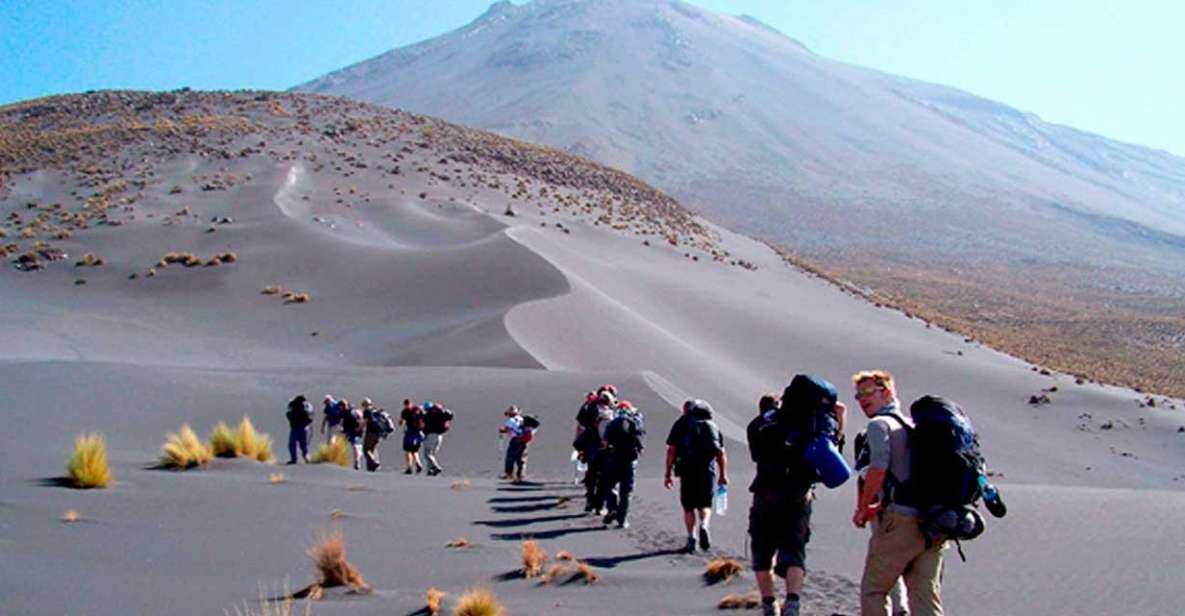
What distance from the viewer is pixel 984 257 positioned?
113000 millimetres

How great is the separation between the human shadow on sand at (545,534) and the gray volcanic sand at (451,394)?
0.08m

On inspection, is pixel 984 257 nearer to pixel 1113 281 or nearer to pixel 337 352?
pixel 1113 281

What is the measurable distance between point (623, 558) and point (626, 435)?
1.83 metres

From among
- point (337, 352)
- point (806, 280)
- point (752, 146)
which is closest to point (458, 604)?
point (337, 352)

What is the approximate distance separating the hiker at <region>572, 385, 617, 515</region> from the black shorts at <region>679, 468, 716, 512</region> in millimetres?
2376

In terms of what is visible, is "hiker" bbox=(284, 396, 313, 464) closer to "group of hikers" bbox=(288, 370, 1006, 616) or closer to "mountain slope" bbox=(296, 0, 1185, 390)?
"group of hikers" bbox=(288, 370, 1006, 616)

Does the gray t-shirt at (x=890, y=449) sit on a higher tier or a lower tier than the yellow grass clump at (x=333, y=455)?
higher

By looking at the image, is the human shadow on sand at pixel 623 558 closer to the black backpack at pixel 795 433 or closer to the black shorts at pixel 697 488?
the black shorts at pixel 697 488

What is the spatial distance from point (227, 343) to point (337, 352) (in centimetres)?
369

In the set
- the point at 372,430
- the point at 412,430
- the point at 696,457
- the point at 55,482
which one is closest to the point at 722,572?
the point at 696,457

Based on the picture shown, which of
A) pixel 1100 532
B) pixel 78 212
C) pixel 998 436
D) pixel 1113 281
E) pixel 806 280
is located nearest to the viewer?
pixel 1100 532

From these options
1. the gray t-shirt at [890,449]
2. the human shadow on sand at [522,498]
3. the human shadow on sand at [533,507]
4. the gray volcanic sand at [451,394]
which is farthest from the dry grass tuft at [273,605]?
the human shadow on sand at [522,498]

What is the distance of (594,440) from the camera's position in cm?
1263

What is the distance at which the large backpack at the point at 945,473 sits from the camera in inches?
216
